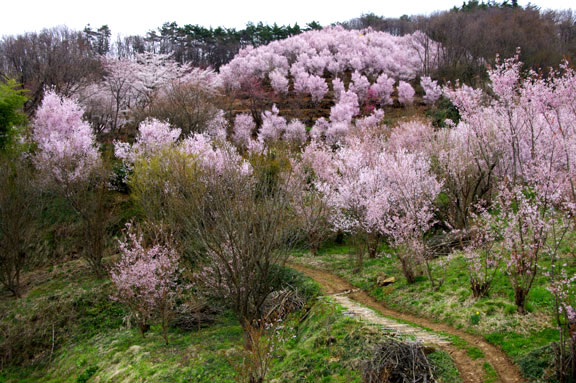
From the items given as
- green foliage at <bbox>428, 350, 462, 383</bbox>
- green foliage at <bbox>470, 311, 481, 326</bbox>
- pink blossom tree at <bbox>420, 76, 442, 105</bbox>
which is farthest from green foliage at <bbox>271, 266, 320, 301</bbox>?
pink blossom tree at <bbox>420, 76, 442, 105</bbox>

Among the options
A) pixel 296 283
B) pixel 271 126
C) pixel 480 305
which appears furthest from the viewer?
pixel 271 126

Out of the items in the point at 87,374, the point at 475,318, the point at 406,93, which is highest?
the point at 406,93

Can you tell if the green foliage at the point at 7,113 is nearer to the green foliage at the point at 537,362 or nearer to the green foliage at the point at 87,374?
the green foliage at the point at 87,374

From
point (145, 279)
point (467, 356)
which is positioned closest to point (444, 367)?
point (467, 356)

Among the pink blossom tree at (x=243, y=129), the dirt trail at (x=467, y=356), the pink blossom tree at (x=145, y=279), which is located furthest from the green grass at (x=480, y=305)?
the pink blossom tree at (x=243, y=129)

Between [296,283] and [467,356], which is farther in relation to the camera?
[296,283]

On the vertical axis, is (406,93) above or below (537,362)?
above

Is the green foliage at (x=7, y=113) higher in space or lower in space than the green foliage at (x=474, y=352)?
higher

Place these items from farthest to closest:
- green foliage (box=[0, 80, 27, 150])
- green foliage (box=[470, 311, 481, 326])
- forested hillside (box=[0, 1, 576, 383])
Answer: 1. green foliage (box=[0, 80, 27, 150])
2. green foliage (box=[470, 311, 481, 326])
3. forested hillside (box=[0, 1, 576, 383])

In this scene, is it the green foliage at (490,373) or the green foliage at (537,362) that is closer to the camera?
the green foliage at (537,362)

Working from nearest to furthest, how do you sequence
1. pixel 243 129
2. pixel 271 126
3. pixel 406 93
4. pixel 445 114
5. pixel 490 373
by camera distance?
pixel 490 373 < pixel 445 114 < pixel 243 129 < pixel 271 126 < pixel 406 93

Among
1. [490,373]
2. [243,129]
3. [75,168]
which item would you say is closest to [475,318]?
[490,373]

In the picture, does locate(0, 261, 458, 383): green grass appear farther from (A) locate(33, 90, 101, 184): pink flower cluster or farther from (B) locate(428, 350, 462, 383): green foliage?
(A) locate(33, 90, 101, 184): pink flower cluster

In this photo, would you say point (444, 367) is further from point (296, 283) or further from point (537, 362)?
point (296, 283)
